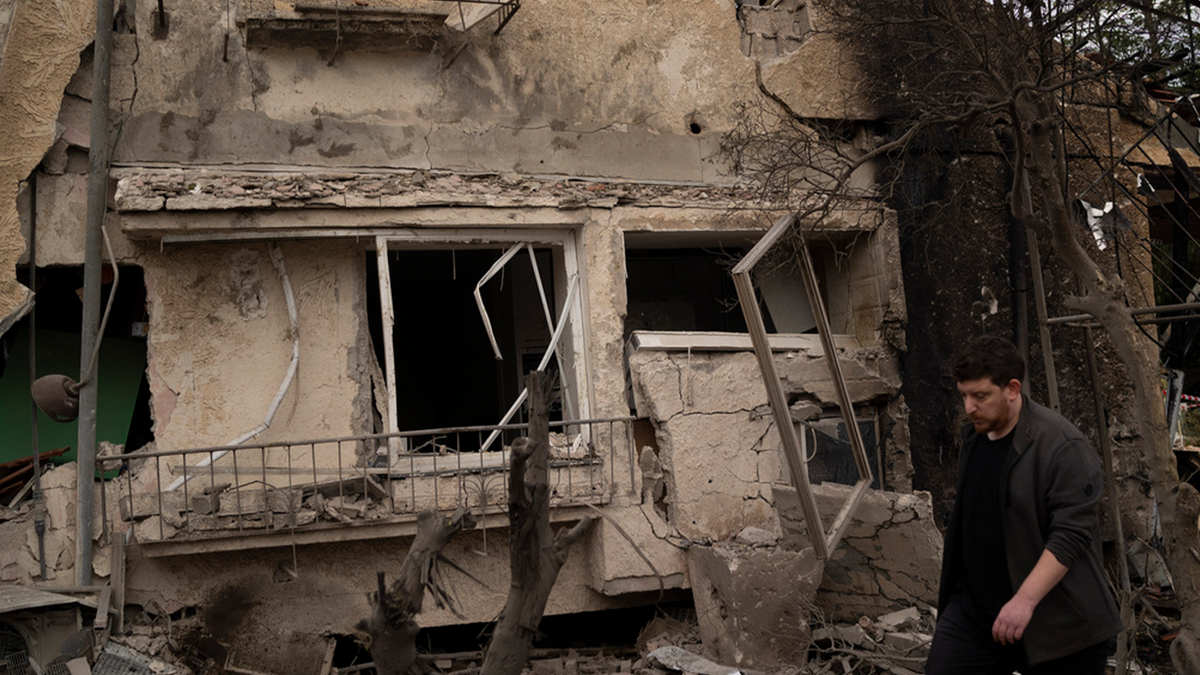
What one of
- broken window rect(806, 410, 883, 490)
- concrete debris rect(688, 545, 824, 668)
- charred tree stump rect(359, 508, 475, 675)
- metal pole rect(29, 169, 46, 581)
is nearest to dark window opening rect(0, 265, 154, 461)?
metal pole rect(29, 169, 46, 581)

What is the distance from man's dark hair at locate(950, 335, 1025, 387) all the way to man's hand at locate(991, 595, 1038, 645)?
2.46 feet

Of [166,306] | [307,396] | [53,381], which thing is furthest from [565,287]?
[53,381]

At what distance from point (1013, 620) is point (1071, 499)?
458mm

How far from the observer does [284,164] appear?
7.09 m

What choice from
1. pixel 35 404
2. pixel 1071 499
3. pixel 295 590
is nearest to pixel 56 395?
pixel 35 404

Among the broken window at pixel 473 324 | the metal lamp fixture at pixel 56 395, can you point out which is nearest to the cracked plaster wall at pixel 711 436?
the broken window at pixel 473 324

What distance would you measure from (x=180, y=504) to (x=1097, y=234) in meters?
7.83

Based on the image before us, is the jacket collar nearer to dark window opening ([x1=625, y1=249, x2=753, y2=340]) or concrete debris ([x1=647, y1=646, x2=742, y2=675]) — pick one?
concrete debris ([x1=647, y1=646, x2=742, y2=675])

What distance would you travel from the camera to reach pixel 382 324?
23.6ft

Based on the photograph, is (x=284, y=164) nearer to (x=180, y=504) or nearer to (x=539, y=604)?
(x=180, y=504)

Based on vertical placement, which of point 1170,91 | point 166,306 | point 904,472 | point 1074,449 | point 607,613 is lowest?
point 607,613

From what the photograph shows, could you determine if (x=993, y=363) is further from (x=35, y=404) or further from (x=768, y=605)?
(x=35, y=404)

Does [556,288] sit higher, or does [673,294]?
[673,294]

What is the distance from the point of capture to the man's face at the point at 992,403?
344 cm
